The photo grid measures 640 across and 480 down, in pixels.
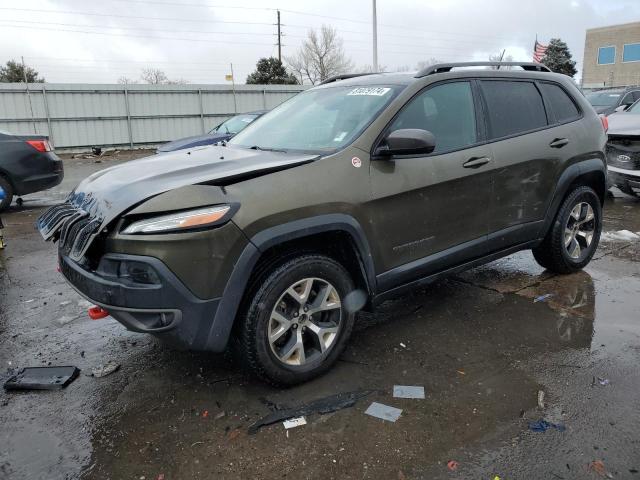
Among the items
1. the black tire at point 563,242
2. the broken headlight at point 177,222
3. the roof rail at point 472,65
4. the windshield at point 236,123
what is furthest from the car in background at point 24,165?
the black tire at point 563,242

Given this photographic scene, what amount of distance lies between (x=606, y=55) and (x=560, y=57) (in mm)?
5747

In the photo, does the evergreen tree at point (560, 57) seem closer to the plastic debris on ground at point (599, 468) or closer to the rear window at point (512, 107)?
the rear window at point (512, 107)

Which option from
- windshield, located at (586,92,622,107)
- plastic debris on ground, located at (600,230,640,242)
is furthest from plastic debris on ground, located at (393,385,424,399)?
windshield, located at (586,92,622,107)

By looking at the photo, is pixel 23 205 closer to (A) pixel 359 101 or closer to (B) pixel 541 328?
(A) pixel 359 101

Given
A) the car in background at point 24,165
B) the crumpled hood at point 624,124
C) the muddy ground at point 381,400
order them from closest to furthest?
the muddy ground at point 381,400, the crumpled hood at point 624,124, the car in background at point 24,165

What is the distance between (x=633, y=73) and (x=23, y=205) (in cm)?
6005

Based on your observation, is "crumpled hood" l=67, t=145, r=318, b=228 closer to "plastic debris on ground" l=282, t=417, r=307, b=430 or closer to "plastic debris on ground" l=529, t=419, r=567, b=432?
"plastic debris on ground" l=282, t=417, r=307, b=430

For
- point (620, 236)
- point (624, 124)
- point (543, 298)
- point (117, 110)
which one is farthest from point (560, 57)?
point (543, 298)

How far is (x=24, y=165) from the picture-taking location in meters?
8.66

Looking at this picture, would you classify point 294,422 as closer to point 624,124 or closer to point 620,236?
point 620,236

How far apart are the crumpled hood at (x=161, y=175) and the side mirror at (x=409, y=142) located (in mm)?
478

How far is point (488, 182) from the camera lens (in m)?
3.86

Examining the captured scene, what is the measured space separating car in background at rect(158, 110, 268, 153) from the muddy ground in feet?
19.3

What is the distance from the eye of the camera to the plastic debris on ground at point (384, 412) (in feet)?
9.22
